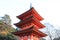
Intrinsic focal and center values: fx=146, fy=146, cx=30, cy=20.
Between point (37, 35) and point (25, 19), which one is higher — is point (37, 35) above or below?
below

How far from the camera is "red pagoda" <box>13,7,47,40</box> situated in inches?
969

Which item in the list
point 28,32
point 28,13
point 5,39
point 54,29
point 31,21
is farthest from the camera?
point 54,29

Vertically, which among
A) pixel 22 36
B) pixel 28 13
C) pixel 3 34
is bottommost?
pixel 22 36

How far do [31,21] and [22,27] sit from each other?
2390mm

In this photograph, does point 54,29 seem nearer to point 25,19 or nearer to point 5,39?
point 5,39

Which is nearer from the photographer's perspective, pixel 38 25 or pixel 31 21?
pixel 31 21

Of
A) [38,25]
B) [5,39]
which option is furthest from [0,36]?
[38,25]

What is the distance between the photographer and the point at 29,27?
26.4m

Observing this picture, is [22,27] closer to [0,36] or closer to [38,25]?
[38,25]

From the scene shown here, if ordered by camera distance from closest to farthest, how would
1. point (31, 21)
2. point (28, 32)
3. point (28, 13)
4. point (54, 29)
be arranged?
point (28, 32)
point (31, 21)
point (28, 13)
point (54, 29)

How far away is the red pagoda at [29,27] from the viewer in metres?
24.6

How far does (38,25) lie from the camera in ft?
93.5

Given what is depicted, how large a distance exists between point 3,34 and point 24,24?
2090cm

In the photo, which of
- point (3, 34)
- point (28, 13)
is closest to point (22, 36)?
point (28, 13)
